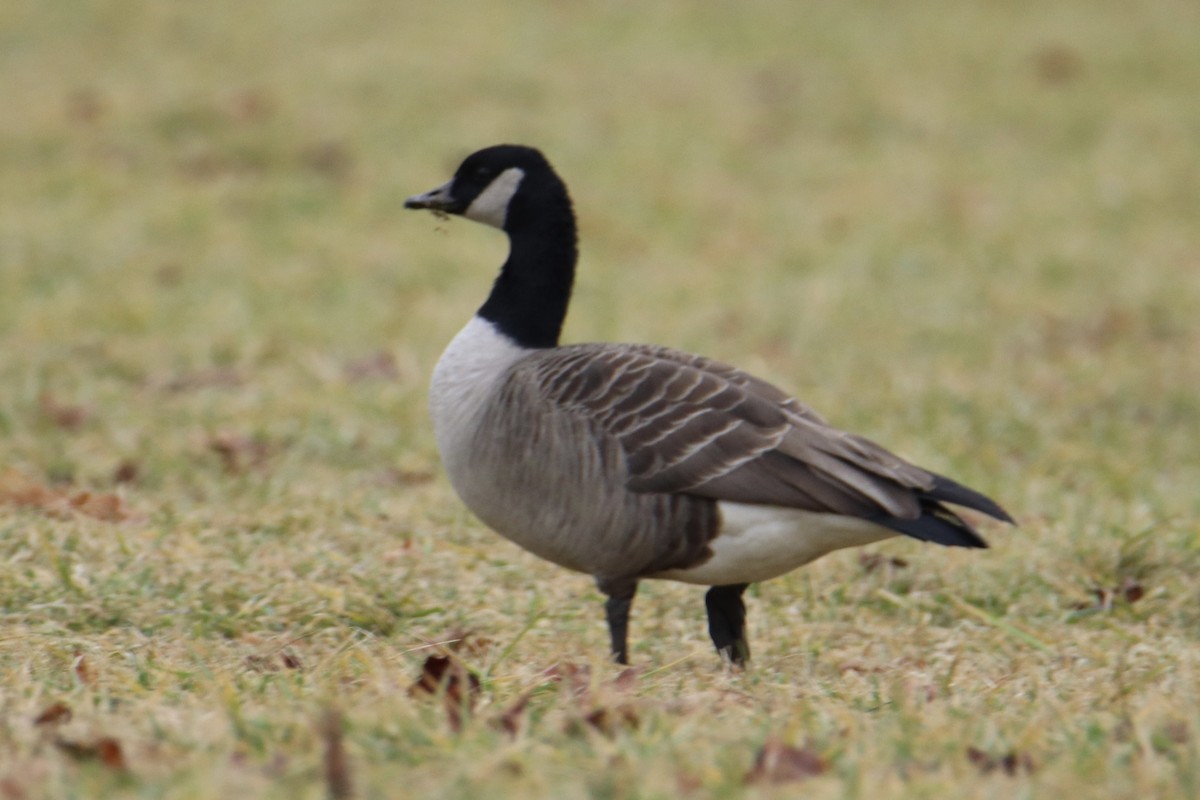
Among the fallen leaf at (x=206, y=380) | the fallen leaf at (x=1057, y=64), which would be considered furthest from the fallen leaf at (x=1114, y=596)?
the fallen leaf at (x=1057, y=64)

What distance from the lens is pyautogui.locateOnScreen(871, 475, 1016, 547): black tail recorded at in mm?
4160

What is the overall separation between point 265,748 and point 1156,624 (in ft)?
10.5

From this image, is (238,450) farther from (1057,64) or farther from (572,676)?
(1057,64)

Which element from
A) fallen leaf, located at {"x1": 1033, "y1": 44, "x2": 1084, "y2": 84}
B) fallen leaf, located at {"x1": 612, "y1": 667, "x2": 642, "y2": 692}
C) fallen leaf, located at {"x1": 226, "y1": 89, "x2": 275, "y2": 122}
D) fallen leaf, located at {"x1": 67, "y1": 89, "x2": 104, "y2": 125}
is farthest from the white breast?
fallen leaf, located at {"x1": 1033, "y1": 44, "x2": 1084, "y2": 84}

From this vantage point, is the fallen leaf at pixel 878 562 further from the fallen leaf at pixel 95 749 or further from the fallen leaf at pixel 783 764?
the fallen leaf at pixel 95 749

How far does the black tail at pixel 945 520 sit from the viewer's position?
13.6 ft

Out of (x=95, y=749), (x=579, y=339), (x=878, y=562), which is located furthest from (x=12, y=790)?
(x=579, y=339)

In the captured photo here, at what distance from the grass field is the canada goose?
1.07 ft

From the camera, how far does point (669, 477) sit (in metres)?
4.37

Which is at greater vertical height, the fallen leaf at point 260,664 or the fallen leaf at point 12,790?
the fallen leaf at point 260,664

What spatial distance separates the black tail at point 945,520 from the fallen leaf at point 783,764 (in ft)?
3.36

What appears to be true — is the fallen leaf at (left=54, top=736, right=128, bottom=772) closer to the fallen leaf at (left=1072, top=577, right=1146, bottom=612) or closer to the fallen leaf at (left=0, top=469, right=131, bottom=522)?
the fallen leaf at (left=0, top=469, right=131, bottom=522)

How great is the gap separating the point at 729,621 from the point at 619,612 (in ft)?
1.21

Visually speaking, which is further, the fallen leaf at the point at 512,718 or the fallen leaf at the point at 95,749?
the fallen leaf at the point at 512,718
